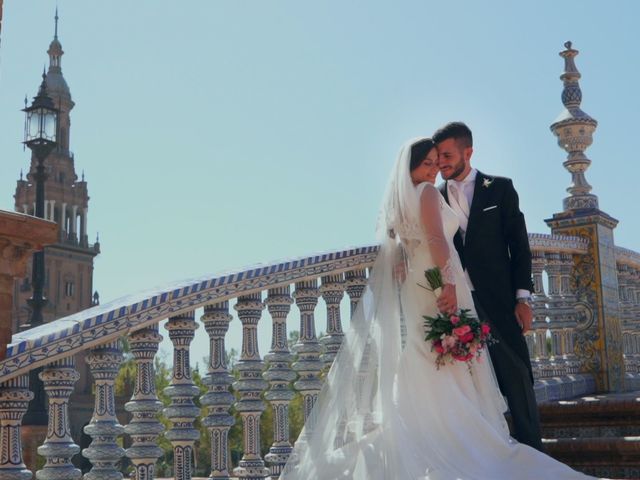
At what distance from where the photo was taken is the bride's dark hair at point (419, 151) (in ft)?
17.1

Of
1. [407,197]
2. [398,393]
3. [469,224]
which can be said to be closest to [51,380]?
[398,393]

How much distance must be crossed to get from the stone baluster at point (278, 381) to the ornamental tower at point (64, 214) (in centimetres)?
5777

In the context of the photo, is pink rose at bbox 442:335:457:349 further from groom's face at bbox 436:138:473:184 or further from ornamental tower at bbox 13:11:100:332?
ornamental tower at bbox 13:11:100:332

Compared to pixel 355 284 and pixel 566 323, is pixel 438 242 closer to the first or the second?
pixel 355 284

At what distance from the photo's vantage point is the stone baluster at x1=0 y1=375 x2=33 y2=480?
3852 mm

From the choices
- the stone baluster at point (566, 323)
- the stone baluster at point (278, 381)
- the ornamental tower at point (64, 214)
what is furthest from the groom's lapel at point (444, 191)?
the ornamental tower at point (64, 214)

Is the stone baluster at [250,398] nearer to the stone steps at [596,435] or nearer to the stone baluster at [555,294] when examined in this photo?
the stone steps at [596,435]

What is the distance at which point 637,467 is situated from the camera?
18.3 ft

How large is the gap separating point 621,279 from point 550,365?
1889 mm

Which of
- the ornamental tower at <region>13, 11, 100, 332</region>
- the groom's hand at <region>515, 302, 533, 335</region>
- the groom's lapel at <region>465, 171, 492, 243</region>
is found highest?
the ornamental tower at <region>13, 11, 100, 332</region>

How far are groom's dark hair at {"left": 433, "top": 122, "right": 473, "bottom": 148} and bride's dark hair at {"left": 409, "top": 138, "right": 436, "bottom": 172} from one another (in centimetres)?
44

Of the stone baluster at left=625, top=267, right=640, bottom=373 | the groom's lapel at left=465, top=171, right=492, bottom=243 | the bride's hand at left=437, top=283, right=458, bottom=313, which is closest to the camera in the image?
the bride's hand at left=437, top=283, right=458, bottom=313

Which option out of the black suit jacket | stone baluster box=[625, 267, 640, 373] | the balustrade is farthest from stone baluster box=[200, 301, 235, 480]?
stone baluster box=[625, 267, 640, 373]

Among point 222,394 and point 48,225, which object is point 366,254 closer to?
point 222,394
